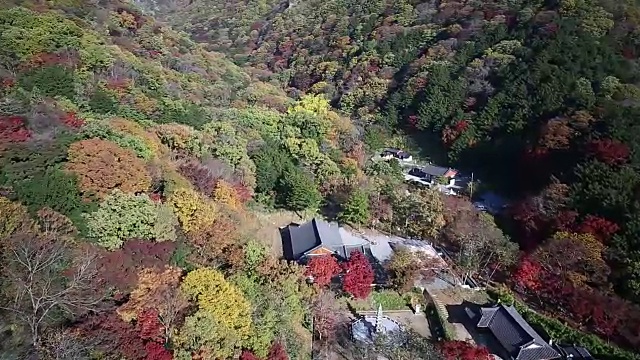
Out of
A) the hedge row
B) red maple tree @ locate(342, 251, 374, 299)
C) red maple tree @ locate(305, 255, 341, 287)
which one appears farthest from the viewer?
red maple tree @ locate(342, 251, 374, 299)

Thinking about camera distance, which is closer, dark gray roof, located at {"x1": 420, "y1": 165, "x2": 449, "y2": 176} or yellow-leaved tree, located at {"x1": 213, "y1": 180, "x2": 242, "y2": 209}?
yellow-leaved tree, located at {"x1": 213, "y1": 180, "x2": 242, "y2": 209}

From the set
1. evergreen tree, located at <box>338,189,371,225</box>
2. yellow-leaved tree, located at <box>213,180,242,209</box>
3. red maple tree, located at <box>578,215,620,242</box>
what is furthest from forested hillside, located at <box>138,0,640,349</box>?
yellow-leaved tree, located at <box>213,180,242,209</box>

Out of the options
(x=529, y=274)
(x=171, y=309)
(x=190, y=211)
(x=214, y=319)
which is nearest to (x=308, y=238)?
(x=190, y=211)

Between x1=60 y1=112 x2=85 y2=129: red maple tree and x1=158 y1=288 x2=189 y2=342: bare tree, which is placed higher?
x1=60 y1=112 x2=85 y2=129: red maple tree

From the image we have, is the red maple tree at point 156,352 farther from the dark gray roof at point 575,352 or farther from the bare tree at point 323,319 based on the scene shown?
the dark gray roof at point 575,352

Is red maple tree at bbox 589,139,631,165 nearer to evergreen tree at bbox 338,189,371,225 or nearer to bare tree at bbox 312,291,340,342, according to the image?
evergreen tree at bbox 338,189,371,225
